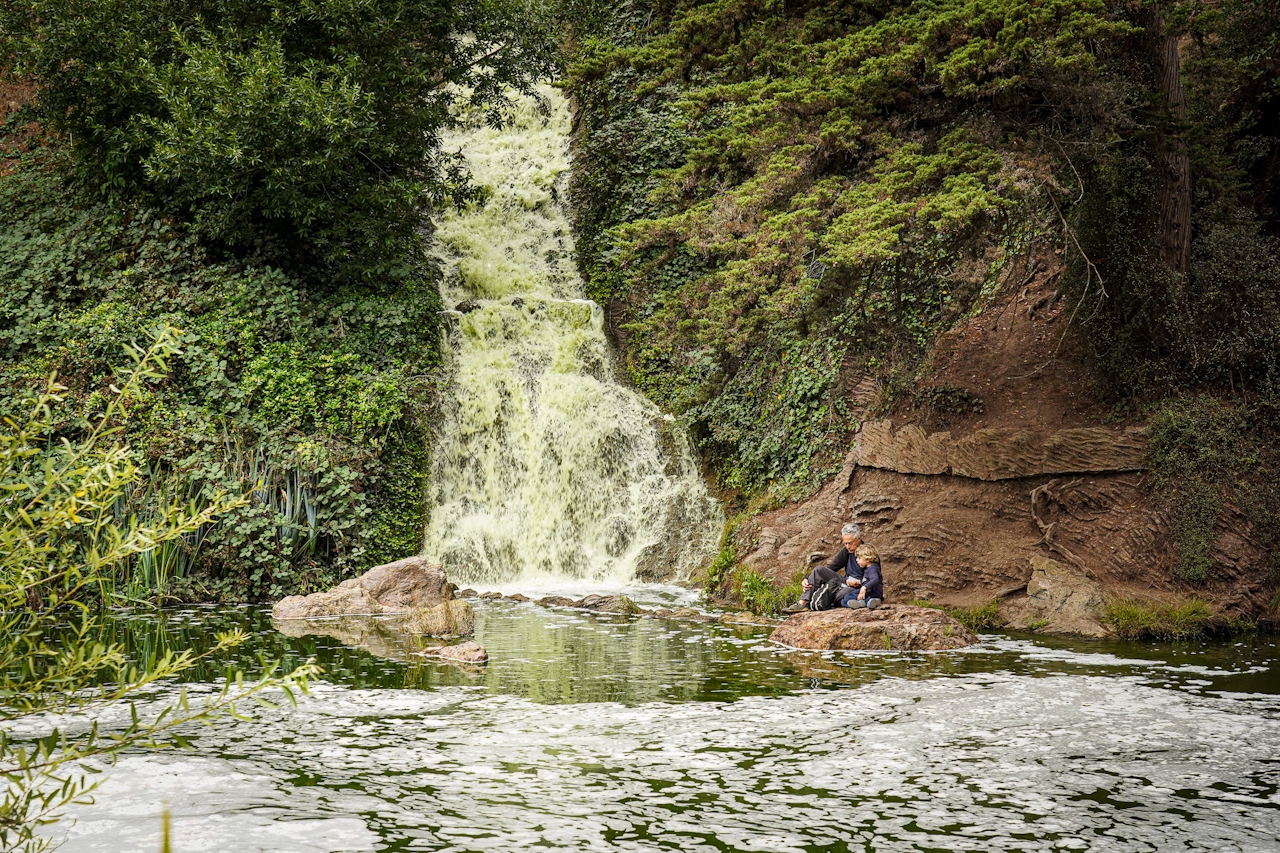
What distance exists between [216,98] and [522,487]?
7.69m

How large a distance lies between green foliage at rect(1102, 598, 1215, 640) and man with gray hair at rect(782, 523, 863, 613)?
9.29 ft

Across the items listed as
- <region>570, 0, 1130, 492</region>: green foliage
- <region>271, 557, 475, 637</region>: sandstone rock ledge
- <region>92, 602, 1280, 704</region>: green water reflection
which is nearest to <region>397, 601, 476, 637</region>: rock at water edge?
<region>92, 602, 1280, 704</region>: green water reflection

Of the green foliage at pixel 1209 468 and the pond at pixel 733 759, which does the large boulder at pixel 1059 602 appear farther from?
the pond at pixel 733 759

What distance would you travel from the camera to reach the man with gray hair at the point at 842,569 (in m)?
12.6

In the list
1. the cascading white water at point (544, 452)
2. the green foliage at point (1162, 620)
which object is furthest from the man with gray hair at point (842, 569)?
the cascading white water at point (544, 452)

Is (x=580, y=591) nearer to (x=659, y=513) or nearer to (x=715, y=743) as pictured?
(x=659, y=513)

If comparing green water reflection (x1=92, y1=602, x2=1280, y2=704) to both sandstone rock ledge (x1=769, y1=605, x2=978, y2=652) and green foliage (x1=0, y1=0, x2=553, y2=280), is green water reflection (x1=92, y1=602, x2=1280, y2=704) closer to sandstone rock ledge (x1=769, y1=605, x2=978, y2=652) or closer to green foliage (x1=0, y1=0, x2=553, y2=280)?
sandstone rock ledge (x1=769, y1=605, x2=978, y2=652)

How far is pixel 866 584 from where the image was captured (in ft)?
40.4

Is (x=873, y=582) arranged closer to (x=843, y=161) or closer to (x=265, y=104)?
(x=843, y=161)

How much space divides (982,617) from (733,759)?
7.05m

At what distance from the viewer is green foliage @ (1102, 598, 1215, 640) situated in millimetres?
11766

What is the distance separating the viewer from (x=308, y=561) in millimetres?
15969

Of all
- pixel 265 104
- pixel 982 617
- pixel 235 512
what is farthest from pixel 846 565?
pixel 265 104

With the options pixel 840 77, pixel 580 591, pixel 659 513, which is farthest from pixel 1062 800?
pixel 659 513
